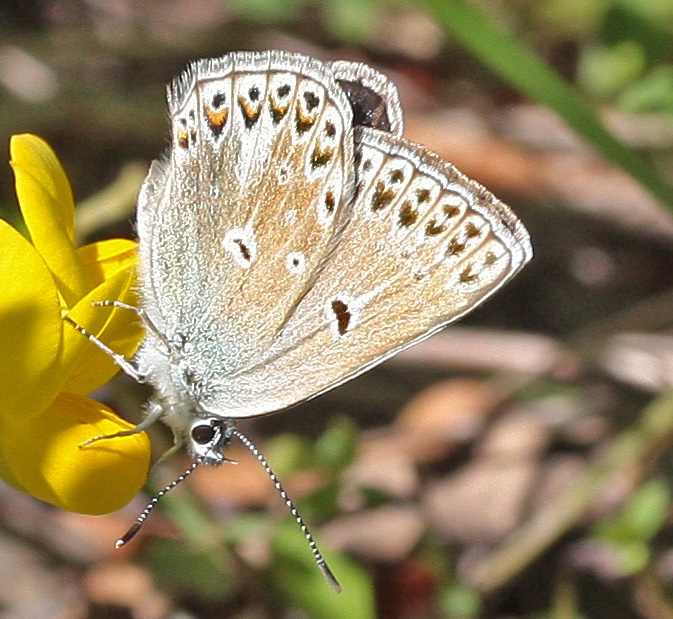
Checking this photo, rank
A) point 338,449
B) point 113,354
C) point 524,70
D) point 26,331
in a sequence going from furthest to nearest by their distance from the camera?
1. point 338,449
2. point 524,70
3. point 113,354
4. point 26,331

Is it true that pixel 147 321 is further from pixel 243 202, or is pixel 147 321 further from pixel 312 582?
pixel 312 582

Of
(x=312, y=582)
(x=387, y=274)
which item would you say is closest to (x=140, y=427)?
(x=387, y=274)

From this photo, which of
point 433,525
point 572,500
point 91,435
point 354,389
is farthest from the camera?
point 354,389

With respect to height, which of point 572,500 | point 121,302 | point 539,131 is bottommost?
point 572,500

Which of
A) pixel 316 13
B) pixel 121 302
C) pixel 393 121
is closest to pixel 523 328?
pixel 316 13

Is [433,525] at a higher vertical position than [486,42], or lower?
lower

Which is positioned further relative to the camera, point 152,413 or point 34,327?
point 152,413

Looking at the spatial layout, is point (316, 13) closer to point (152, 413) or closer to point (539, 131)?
point (539, 131)
